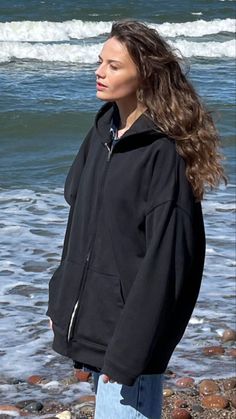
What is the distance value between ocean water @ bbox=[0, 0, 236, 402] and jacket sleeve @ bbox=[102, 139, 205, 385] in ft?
1.69

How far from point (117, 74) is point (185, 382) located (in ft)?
8.30

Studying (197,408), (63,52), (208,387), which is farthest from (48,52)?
(197,408)

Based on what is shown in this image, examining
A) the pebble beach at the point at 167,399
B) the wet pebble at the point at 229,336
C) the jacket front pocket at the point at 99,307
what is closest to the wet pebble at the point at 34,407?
the pebble beach at the point at 167,399

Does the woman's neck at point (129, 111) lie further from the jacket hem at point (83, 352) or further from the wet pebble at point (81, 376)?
the wet pebble at point (81, 376)

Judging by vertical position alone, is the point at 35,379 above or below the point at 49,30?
above

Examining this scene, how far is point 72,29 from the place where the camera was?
75.7ft

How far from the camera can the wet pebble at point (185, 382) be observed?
4.86 m

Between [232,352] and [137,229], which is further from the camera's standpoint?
[232,352]

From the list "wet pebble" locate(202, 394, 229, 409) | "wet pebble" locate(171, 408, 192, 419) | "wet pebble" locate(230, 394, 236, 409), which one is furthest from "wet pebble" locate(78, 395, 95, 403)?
"wet pebble" locate(230, 394, 236, 409)

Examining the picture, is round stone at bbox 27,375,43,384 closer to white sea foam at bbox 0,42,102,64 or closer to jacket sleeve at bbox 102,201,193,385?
jacket sleeve at bbox 102,201,193,385

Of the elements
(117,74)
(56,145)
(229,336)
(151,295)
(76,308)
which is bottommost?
(56,145)

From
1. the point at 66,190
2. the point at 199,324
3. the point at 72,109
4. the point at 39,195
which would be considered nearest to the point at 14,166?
the point at 39,195

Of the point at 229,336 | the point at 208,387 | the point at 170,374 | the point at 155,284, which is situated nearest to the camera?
the point at 155,284

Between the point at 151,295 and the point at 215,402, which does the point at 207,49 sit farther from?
the point at 151,295
